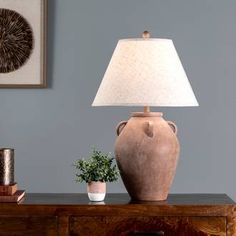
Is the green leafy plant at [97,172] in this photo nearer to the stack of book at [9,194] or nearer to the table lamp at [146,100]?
the table lamp at [146,100]

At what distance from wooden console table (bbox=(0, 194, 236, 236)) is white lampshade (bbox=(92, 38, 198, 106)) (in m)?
0.33

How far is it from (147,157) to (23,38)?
1131mm

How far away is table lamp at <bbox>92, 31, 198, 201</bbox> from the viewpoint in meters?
2.17

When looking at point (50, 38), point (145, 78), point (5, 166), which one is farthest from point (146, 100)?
point (50, 38)

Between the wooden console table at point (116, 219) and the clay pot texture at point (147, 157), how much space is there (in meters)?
0.07

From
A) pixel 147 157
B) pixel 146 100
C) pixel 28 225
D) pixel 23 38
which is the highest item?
pixel 23 38

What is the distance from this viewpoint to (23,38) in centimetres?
307

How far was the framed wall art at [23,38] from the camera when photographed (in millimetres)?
Result: 3066

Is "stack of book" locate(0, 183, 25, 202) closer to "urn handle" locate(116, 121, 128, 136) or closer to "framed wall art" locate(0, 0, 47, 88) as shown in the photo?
"urn handle" locate(116, 121, 128, 136)

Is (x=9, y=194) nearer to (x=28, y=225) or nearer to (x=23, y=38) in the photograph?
(x=28, y=225)

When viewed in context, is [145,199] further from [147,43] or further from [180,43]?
[180,43]

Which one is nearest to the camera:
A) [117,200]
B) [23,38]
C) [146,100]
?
[146,100]

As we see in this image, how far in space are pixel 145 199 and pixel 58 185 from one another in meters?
0.92

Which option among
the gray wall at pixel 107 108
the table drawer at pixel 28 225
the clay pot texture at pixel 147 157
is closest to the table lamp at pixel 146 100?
the clay pot texture at pixel 147 157
